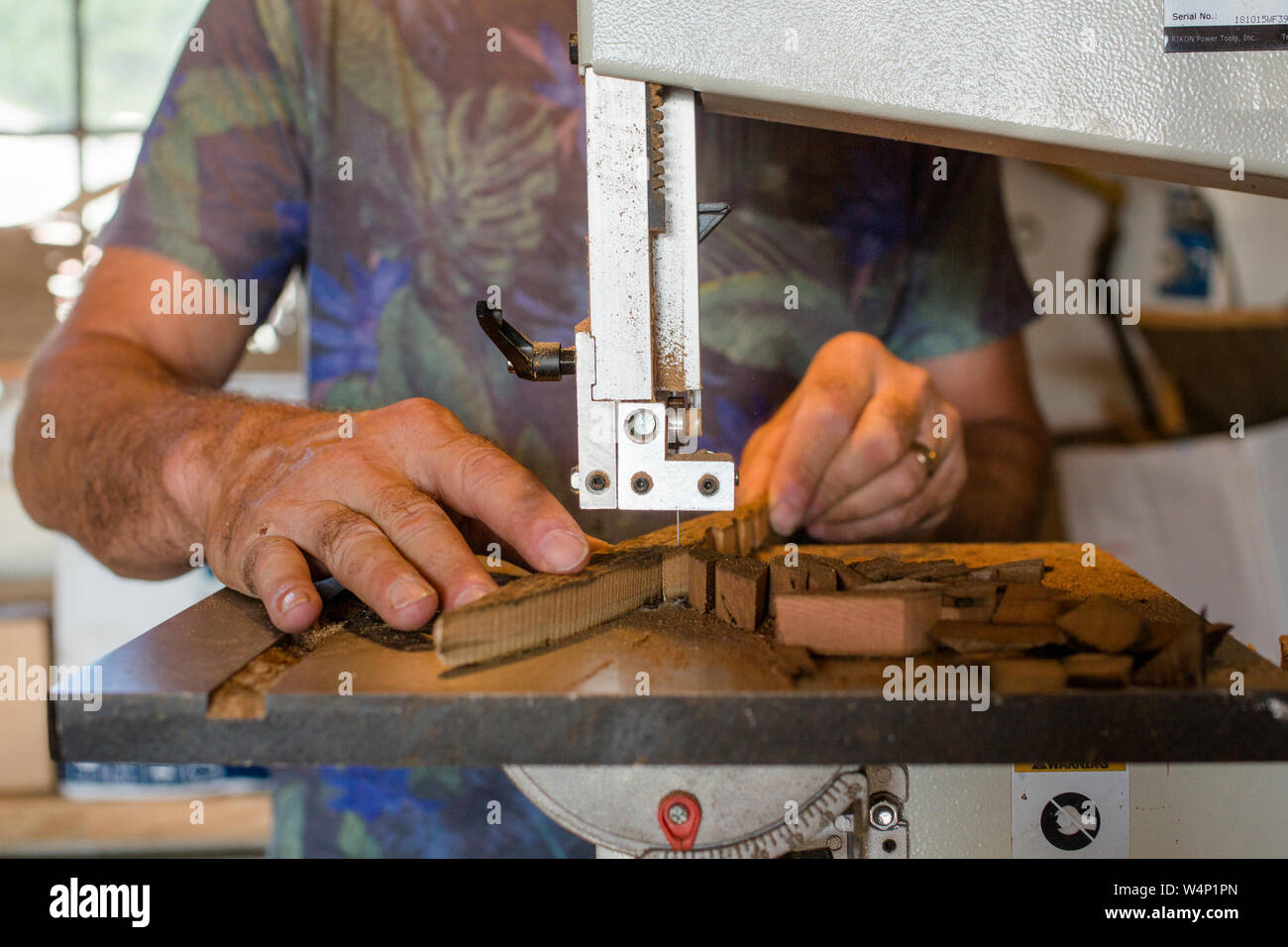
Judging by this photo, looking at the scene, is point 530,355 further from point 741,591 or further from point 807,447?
point 807,447

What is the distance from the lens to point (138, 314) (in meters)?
1.87

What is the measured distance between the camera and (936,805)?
3.45ft

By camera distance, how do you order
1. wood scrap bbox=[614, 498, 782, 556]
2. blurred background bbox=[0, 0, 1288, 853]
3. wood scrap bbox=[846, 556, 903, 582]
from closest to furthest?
wood scrap bbox=[846, 556, 903, 582]
wood scrap bbox=[614, 498, 782, 556]
blurred background bbox=[0, 0, 1288, 853]

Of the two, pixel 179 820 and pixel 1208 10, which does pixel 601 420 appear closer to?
pixel 1208 10

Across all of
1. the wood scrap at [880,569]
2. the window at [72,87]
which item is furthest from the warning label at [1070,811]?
the window at [72,87]

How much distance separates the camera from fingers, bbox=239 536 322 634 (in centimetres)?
109

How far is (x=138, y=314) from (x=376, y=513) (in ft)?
3.33

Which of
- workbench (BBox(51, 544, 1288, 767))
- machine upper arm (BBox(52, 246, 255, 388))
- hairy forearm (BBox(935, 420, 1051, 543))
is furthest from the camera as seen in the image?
hairy forearm (BBox(935, 420, 1051, 543))

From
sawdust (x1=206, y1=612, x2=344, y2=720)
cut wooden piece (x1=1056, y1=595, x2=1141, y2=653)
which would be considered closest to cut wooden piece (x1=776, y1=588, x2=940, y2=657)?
cut wooden piece (x1=1056, y1=595, x2=1141, y2=653)

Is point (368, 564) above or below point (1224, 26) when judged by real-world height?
below

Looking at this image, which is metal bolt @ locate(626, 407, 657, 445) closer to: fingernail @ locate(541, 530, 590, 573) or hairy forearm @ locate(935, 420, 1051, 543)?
fingernail @ locate(541, 530, 590, 573)

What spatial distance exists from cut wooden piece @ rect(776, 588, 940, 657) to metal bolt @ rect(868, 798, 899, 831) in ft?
0.59

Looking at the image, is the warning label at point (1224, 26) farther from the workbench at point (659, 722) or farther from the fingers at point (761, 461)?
the fingers at point (761, 461)

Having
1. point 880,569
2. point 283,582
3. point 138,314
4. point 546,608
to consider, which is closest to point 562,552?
point 546,608
